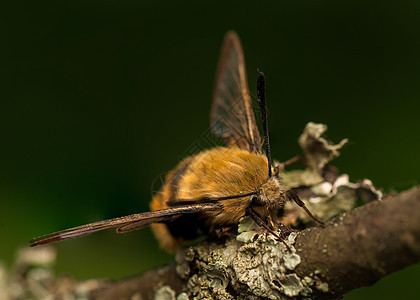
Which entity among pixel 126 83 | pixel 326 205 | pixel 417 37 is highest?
pixel 126 83

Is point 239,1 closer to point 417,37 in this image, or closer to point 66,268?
point 417,37

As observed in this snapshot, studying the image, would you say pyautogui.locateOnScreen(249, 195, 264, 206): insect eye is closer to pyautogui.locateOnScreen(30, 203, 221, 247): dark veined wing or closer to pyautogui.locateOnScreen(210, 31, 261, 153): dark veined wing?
pyautogui.locateOnScreen(30, 203, 221, 247): dark veined wing

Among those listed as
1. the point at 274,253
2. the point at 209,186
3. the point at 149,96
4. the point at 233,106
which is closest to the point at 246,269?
the point at 274,253

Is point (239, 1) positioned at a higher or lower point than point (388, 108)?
higher

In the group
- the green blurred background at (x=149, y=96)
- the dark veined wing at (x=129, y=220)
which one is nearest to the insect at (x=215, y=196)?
the dark veined wing at (x=129, y=220)

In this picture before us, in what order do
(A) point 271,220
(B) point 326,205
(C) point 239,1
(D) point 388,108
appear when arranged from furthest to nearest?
(C) point 239,1
(D) point 388,108
(B) point 326,205
(A) point 271,220

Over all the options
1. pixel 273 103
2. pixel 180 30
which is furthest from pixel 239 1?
pixel 273 103

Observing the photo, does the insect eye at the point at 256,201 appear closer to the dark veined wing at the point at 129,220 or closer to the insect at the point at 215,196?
the insect at the point at 215,196
